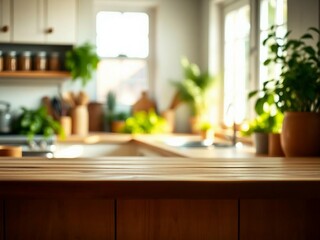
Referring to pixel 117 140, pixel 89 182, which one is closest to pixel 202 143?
pixel 117 140

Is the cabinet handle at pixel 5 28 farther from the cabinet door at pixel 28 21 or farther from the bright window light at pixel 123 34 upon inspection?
the bright window light at pixel 123 34

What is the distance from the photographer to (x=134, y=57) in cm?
641

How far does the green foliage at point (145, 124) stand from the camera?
19.4 feet

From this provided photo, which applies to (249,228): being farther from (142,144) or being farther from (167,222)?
(142,144)

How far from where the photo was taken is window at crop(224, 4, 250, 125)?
5.29 meters

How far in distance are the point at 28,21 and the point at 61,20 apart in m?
0.33

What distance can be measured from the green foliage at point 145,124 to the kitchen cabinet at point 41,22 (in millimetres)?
1028

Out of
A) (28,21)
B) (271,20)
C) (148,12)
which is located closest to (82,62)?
(28,21)

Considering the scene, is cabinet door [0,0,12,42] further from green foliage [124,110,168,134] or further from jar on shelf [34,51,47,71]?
green foliage [124,110,168,134]

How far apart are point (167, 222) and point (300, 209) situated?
1.42 ft

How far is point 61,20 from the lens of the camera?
582 centimetres

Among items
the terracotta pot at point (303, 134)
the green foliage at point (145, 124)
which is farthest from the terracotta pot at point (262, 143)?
the green foliage at point (145, 124)

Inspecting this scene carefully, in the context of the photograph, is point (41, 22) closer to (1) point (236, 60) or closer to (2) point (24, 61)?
(2) point (24, 61)

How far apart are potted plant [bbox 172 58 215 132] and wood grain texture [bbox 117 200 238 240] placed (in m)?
4.17
